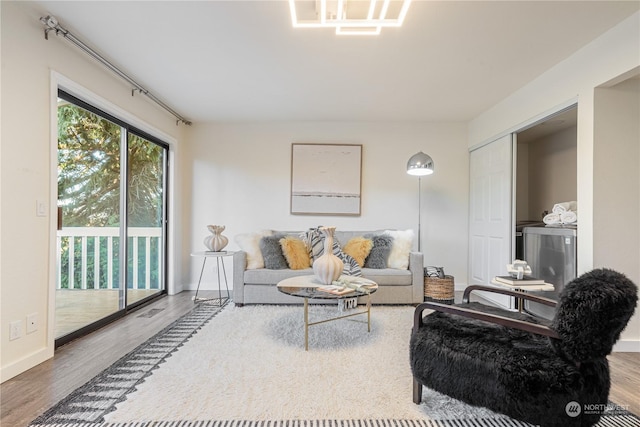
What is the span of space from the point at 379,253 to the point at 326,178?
4.56ft

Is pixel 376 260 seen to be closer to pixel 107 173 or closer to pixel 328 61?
pixel 328 61

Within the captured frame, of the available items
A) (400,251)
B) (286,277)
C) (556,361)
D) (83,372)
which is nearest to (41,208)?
(83,372)

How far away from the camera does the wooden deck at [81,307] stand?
265 cm

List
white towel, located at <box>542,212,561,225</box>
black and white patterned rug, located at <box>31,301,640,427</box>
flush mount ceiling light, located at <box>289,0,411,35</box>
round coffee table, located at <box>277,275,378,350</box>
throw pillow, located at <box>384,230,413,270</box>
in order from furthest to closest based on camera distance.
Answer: throw pillow, located at <box>384,230,413,270</box> → white towel, located at <box>542,212,561,225</box> → round coffee table, located at <box>277,275,378,350</box> → flush mount ceiling light, located at <box>289,0,411,35</box> → black and white patterned rug, located at <box>31,301,640,427</box>

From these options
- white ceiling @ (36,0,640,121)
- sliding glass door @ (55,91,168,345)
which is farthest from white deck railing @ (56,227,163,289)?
white ceiling @ (36,0,640,121)

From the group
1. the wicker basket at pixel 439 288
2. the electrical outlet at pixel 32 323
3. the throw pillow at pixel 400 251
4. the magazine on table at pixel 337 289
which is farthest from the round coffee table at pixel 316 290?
the electrical outlet at pixel 32 323

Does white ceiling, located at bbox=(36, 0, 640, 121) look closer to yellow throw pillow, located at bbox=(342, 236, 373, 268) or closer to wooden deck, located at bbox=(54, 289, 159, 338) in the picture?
yellow throw pillow, located at bbox=(342, 236, 373, 268)

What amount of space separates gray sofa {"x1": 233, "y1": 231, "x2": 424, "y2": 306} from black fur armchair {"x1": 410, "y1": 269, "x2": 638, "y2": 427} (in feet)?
6.87

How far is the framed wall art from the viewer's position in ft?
14.7

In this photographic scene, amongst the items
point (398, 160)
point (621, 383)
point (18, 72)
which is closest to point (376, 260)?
point (398, 160)

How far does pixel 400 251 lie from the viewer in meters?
3.80

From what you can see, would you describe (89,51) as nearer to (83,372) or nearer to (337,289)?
(83,372)

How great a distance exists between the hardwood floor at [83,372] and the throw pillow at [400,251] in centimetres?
192

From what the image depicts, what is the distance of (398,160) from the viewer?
14.8 feet
